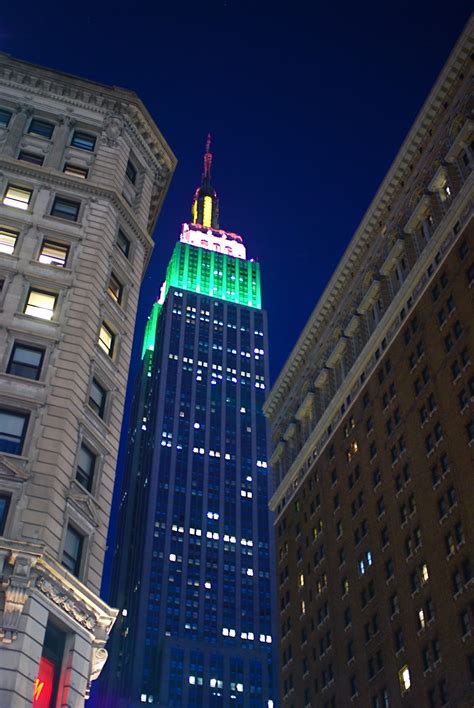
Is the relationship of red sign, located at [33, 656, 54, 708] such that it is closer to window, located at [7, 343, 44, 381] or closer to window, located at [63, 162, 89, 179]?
window, located at [7, 343, 44, 381]

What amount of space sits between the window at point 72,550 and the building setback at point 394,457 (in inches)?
1388

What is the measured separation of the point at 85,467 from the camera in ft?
124

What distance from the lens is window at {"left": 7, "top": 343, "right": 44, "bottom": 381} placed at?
37.9 m

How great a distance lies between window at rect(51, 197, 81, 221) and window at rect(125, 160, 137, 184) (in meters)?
7.61

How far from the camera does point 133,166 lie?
56281mm

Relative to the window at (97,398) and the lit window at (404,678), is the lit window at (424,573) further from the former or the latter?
the window at (97,398)

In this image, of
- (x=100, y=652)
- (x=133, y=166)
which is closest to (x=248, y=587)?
(x=133, y=166)

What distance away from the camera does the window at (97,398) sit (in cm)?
4025

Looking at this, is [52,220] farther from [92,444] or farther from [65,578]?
[65,578]

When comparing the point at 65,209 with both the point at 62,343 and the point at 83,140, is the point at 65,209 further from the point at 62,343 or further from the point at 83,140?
the point at 62,343

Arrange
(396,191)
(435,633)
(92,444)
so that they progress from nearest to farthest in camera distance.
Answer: (92,444) → (435,633) → (396,191)

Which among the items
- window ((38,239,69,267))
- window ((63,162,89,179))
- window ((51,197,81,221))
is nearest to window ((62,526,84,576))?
window ((38,239,69,267))

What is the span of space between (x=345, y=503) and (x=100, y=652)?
56.3 metres

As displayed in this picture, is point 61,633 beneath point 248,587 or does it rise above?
beneath
